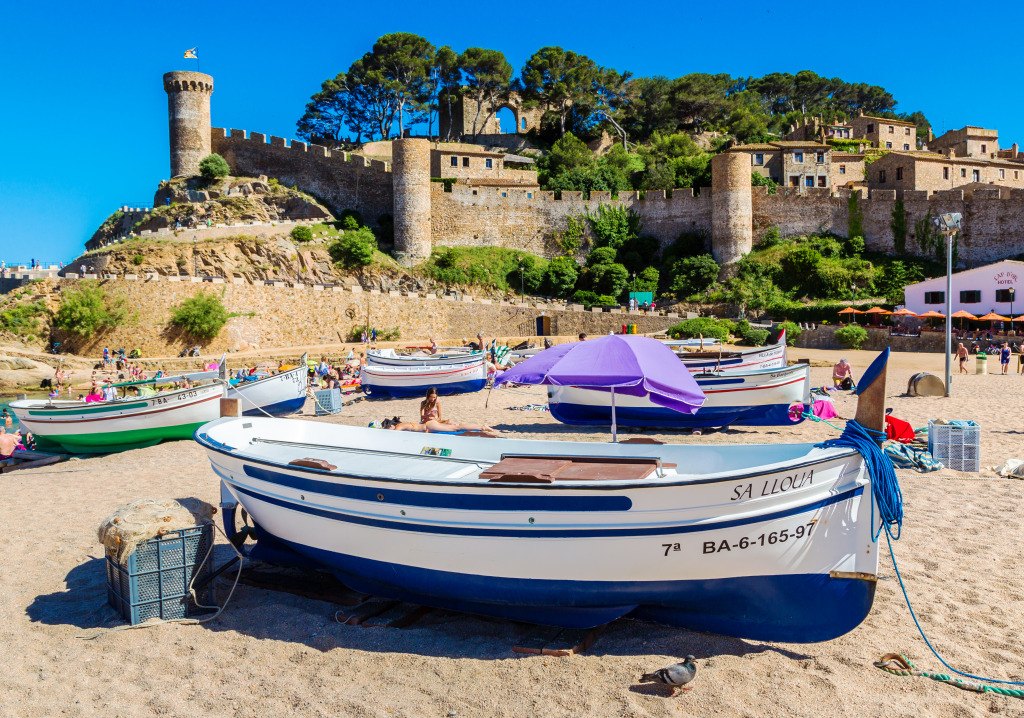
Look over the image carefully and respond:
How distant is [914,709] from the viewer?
3.70 meters

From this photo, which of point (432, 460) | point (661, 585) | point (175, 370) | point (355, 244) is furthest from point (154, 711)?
point (355, 244)

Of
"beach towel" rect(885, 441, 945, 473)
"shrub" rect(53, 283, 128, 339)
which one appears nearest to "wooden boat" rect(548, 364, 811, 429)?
"beach towel" rect(885, 441, 945, 473)

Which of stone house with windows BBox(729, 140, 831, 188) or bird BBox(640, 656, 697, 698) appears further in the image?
stone house with windows BBox(729, 140, 831, 188)

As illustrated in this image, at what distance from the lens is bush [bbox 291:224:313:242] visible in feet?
116

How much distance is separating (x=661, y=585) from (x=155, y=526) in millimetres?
3553

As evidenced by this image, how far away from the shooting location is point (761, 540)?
428 cm

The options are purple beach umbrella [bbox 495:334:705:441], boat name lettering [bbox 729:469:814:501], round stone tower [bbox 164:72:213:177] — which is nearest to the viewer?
boat name lettering [bbox 729:469:814:501]

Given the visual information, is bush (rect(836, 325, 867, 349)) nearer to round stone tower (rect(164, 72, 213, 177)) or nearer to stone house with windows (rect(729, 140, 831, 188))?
stone house with windows (rect(729, 140, 831, 188))

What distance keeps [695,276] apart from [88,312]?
28.1 metres

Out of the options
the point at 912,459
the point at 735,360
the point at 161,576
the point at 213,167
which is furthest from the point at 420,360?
the point at 213,167

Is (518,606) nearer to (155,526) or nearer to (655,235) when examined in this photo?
(155,526)

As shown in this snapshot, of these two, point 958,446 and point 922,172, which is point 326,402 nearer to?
point 958,446

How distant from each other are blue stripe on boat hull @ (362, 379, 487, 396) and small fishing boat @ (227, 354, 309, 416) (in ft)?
8.81

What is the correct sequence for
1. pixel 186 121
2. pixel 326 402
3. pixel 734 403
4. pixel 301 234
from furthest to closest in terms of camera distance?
pixel 186 121 < pixel 301 234 < pixel 326 402 < pixel 734 403
